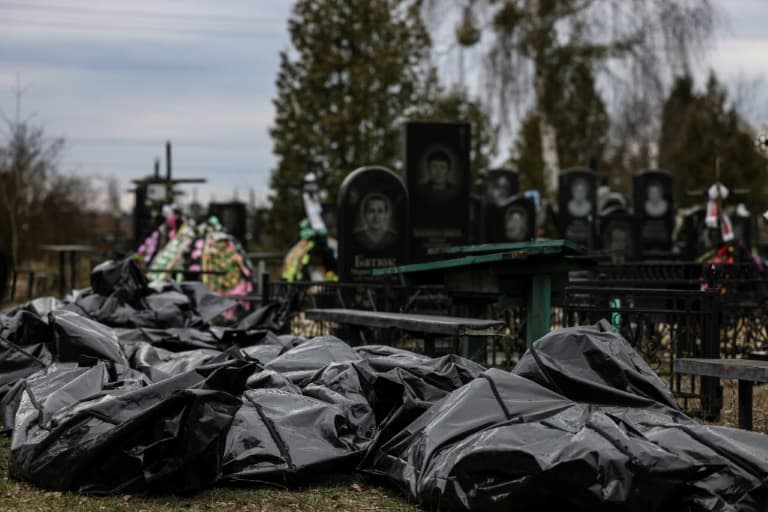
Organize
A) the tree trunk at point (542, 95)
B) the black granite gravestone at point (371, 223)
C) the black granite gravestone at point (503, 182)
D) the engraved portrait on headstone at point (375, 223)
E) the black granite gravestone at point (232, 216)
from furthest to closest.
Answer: the black granite gravestone at point (503, 182) → the tree trunk at point (542, 95) → the black granite gravestone at point (232, 216) → the engraved portrait on headstone at point (375, 223) → the black granite gravestone at point (371, 223)

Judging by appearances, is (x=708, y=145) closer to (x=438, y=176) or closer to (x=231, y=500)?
(x=438, y=176)

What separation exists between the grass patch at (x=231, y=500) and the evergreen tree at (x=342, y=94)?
93.5 feet

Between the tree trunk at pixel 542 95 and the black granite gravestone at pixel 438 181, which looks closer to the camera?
the black granite gravestone at pixel 438 181

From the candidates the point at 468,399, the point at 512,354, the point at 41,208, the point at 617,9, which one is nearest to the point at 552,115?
the point at 617,9

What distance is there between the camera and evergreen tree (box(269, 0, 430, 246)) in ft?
114

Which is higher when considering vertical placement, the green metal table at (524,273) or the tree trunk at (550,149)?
the tree trunk at (550,149)

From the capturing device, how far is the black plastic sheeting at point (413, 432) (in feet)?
15.8

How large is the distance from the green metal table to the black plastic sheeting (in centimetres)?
152

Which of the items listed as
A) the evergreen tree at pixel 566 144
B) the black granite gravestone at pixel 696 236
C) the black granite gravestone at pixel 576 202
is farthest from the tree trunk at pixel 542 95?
the black granite gravestone at pixel 696 236

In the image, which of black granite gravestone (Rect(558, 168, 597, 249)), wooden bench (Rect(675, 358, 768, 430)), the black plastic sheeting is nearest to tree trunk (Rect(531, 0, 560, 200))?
black granite gravestone (Rect(558, 168, 597, 249))

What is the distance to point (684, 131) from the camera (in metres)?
48.5

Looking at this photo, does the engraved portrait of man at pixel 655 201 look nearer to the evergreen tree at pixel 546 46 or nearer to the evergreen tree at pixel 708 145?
the evergreen tree at pixel 546 46

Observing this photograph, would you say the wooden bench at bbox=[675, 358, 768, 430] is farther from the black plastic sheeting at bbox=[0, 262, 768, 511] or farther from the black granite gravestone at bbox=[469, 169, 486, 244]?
the black granite gravestone at bbox=[469, 169, 486, 244]

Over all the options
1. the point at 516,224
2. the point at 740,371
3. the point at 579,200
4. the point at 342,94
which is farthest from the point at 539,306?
the point at 342,94
